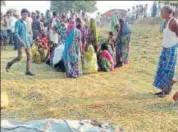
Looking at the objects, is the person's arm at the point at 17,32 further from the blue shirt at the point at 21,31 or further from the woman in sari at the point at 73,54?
the woman in sari at the point at 73,54

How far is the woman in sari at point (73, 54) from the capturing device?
32.8 feet

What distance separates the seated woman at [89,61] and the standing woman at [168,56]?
9.50 ft

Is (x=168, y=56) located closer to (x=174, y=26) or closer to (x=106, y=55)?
(x=174, y=26)

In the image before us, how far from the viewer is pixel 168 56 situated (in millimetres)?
7742

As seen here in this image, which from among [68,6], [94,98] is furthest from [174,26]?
[68,6]

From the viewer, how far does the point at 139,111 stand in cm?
688

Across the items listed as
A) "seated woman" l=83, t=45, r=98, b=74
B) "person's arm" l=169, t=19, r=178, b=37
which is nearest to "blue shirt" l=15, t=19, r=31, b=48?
"seated woman" l=83, t=45, r=98, b=74

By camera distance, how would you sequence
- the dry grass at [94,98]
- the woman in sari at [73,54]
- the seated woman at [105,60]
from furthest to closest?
the seated woman at [105,60] → the woman in sari at [73,54] → the dry grass at [94,98]

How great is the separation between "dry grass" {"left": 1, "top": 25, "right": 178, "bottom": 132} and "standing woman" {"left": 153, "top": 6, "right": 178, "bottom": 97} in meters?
0.28

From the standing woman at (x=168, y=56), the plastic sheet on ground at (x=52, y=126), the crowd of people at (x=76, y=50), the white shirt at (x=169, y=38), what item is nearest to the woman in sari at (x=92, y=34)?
the crowd of people at (x=76, y=50)

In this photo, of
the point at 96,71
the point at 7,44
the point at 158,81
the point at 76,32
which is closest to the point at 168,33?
the point at 158,81

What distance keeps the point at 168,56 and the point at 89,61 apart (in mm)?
3273

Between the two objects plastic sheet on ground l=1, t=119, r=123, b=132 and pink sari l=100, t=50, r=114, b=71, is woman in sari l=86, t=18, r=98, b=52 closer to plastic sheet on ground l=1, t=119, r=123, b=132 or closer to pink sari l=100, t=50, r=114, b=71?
pink sari l=100, t=50, r=114, b=71

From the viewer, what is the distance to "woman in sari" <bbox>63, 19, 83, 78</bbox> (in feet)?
32.8
